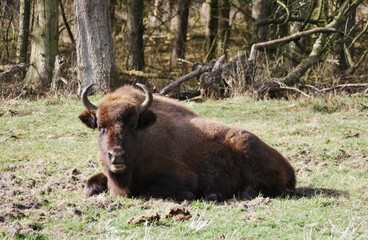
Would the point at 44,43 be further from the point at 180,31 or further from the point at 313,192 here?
the point at 313,192

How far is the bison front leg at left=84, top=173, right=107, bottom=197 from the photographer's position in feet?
29.8

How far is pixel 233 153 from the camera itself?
970 cm

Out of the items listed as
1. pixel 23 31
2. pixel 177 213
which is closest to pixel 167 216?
pixel 177 213

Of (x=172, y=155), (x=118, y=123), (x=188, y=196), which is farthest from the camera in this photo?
(x=172, y=155)

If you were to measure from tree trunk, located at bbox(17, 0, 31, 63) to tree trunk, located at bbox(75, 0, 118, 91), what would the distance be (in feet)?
17.8

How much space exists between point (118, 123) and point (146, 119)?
437mm

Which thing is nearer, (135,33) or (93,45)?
(93,45)

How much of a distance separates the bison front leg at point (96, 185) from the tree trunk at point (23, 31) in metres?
14.3

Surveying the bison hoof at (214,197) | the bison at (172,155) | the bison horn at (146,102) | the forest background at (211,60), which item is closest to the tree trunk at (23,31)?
the forest background at (211,60)

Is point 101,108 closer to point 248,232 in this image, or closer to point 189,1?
point 248,232

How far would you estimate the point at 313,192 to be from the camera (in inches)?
371

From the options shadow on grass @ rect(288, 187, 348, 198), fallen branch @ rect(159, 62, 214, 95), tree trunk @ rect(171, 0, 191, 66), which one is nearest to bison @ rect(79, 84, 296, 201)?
shadow on grass @ rect(288, 187, 348, 198)

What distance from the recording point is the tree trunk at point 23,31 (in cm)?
2306

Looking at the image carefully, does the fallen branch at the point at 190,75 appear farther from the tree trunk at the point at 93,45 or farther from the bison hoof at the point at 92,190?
the bison hoof at the point at 92,190
